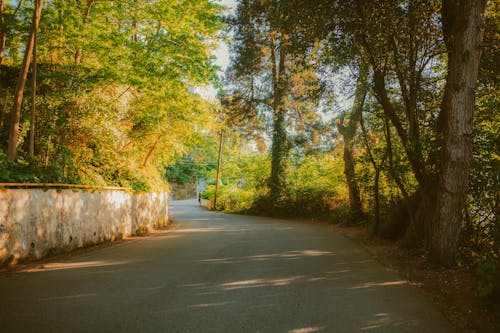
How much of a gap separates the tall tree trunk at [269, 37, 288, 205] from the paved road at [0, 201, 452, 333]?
15422 millimetres

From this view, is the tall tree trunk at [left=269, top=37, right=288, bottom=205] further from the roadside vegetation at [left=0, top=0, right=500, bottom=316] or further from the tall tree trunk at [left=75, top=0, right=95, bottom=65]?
the tall tree trunk at [left=75, top=0, right=95, bottom=65]

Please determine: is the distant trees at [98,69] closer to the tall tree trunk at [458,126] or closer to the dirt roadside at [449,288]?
the tall tree trunk at [458,126]

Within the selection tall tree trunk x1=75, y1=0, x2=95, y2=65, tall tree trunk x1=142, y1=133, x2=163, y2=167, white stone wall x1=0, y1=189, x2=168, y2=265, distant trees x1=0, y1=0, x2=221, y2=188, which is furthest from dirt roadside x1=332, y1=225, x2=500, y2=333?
tall tree trunk x1=75, y1=0, x2=95, y2=65

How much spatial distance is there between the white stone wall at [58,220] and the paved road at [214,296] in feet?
2.16

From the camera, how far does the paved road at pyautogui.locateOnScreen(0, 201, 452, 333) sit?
4.29 metres

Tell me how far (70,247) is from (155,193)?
7.93m

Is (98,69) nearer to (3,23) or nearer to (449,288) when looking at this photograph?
(3,23)

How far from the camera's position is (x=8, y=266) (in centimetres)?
735

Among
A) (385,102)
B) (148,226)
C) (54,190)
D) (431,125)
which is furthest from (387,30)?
(148,226)

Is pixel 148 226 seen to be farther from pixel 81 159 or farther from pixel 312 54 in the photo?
pixel 312 54

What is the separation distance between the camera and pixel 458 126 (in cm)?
689

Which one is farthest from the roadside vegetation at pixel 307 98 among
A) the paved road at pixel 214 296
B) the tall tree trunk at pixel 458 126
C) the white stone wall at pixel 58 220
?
the paved road at pixel 214 296

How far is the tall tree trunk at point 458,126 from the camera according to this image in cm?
685

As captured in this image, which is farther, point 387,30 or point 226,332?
point 387,30
